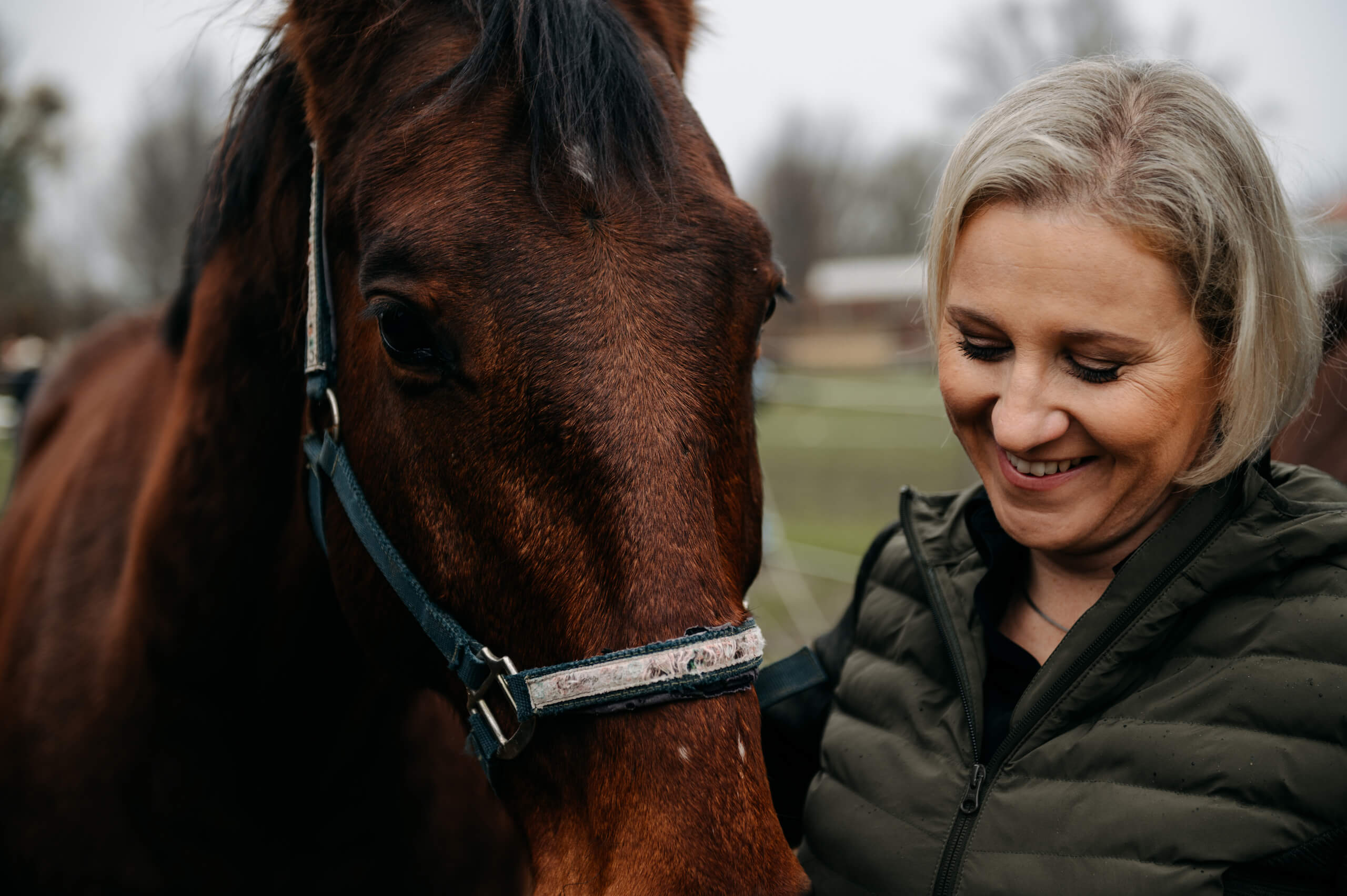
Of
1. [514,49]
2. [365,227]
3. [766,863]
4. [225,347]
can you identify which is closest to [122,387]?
[225,347]

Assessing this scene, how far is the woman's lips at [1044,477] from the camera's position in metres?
1.35

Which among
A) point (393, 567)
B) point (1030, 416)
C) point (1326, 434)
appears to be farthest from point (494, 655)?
point (1326, 434)

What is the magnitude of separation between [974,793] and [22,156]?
2684 cm

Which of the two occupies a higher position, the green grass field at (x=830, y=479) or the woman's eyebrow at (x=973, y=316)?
the woman's eyebrow at (x=973, y=316)

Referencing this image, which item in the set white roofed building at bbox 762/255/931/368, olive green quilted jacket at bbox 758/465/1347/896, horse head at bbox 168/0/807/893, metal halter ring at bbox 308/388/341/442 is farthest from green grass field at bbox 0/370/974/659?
white roofed building at bbox 762/255/931/368

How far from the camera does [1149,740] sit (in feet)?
3.96

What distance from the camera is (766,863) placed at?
120 centimetres

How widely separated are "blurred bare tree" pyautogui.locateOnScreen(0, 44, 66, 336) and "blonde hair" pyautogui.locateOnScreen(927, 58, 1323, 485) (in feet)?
78.6

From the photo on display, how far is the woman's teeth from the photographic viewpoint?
136 centimetres

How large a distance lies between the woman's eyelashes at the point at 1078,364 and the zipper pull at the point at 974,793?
544 millimetres

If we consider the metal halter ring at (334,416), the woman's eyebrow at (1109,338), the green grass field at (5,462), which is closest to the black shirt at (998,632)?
the woman's eyebrow at (1109,338)

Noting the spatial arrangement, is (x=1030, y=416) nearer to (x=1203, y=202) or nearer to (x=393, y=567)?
(x=1203, y=202)

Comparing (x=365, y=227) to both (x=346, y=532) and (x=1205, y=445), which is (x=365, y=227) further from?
(x=1205, y=445)

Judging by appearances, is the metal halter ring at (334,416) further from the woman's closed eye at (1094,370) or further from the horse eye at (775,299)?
the woman's closed eye at (1094,370)
